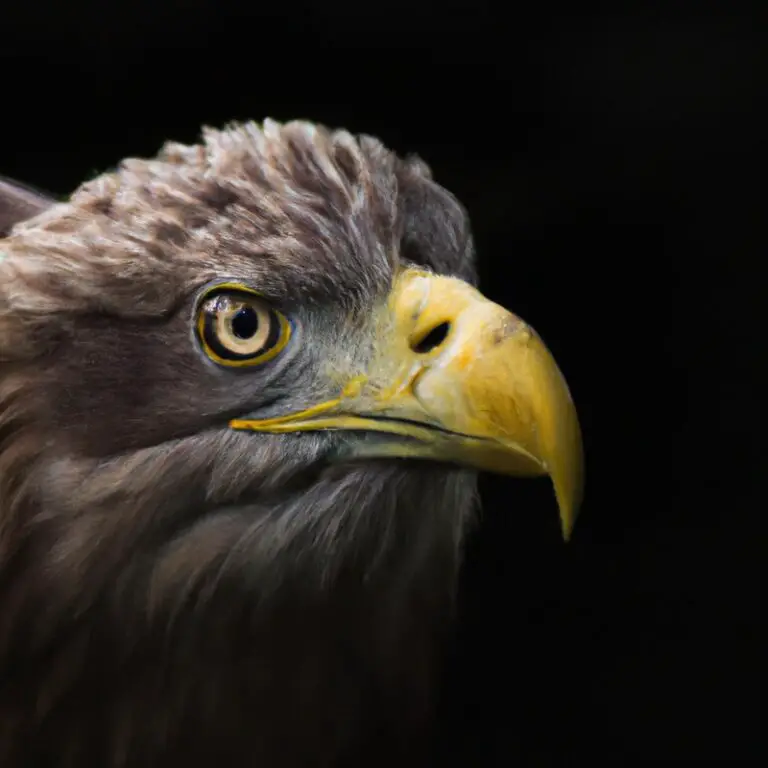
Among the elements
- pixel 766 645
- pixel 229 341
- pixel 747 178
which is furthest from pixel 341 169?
pixel 766 645

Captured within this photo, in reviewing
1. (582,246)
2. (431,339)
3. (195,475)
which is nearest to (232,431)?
(195,475)

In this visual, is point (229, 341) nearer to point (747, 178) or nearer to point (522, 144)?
point (522, 144)

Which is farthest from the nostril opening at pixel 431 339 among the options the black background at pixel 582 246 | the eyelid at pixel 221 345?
the black background at pixel 582 246

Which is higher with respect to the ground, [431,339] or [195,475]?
[431,339]

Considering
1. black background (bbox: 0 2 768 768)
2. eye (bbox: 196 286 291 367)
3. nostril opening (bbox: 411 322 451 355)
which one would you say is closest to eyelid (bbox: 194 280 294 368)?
eye (bbox: 196 286 291 367)

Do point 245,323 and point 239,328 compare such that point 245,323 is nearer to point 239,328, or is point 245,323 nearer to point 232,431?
point 239,328

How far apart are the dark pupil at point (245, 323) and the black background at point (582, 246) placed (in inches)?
18.3

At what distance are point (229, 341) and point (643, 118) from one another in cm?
79

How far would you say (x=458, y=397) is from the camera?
1.01 m

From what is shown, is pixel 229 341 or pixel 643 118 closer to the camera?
pixel 229 341

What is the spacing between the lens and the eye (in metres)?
1.06

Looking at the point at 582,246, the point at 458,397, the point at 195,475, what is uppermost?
the point at 582,246

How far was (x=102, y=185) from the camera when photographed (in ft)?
3.91

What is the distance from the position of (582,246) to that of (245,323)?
678 mm
